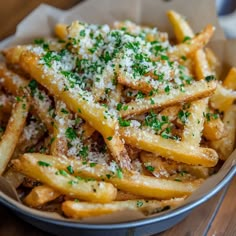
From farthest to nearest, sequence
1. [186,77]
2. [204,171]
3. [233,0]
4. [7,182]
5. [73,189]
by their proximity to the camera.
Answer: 1. [233,0]
2. [186,77]
3. [204,171]
4. [7,182]
5. [73,189]

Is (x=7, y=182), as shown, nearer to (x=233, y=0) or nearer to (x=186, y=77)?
(x=186, y=77)

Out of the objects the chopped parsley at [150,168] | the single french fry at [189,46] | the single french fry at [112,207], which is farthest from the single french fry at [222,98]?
the single french fry at [112,207]

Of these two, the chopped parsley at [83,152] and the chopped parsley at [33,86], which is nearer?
the chopped parsley at [83,152]

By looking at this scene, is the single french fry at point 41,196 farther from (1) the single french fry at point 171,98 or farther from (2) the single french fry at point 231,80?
(2) the single french fry at point 231,80

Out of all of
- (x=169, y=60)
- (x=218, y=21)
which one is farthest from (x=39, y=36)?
(x=218, y=21)

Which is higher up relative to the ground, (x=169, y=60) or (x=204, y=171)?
(x=169, y=60)

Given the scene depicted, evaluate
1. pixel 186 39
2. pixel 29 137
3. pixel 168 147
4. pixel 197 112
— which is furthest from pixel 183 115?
pixel 29 137
